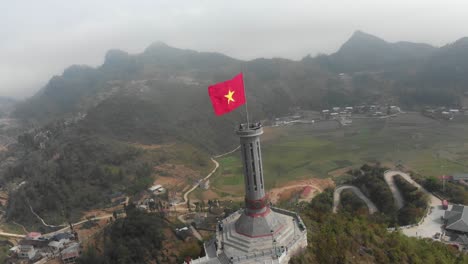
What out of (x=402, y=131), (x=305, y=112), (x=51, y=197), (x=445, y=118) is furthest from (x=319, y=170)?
(x=305, y=112)

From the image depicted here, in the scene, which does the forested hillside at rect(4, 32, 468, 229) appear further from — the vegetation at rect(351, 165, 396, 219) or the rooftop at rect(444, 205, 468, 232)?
the rooftop at rect(444, 205, 468, 232)

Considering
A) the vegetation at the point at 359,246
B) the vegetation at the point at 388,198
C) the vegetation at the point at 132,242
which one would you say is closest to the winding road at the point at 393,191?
the vegetation at the point at 388,198

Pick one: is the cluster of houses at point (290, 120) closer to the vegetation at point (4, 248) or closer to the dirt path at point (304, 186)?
the dirt path at point (304, 186)

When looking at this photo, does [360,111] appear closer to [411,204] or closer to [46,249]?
[411,204]

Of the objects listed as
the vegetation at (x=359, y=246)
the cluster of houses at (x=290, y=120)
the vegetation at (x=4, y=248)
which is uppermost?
the vegetation at (x=359, y=246)

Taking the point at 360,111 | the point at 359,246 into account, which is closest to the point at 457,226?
the point at 359,246

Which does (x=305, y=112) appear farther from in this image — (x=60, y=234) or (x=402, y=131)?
(x=60, y=234)
